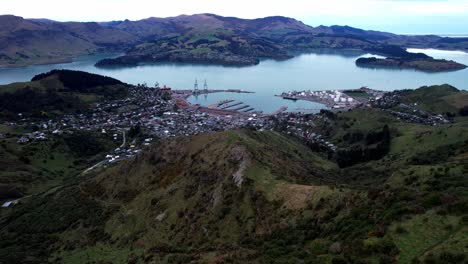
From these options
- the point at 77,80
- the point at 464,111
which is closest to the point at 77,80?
the point at 77,80

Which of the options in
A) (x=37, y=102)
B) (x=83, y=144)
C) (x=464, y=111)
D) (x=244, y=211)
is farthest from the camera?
(x=37, y=102)

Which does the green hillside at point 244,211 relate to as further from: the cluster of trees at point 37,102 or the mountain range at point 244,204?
the cluster of trees at point 37,102

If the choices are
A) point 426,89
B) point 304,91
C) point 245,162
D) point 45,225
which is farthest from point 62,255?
point 304,91

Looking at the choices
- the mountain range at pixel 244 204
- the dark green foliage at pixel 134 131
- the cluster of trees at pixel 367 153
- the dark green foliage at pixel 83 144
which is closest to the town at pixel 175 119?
the dark green foliage at pixel 134 131

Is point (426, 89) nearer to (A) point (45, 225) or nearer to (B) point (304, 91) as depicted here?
(B) point (304, 91)

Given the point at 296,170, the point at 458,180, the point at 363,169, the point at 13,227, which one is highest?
the point at 458,180

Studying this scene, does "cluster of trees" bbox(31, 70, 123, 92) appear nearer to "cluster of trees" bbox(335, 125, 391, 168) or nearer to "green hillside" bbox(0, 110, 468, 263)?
"green hillside" bbox(0, 110, 468, 263)

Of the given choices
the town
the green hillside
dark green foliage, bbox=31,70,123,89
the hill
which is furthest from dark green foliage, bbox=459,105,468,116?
dark green foliage, bbox=31,70,123,89

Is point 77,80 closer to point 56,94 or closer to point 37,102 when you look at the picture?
point 56,94
